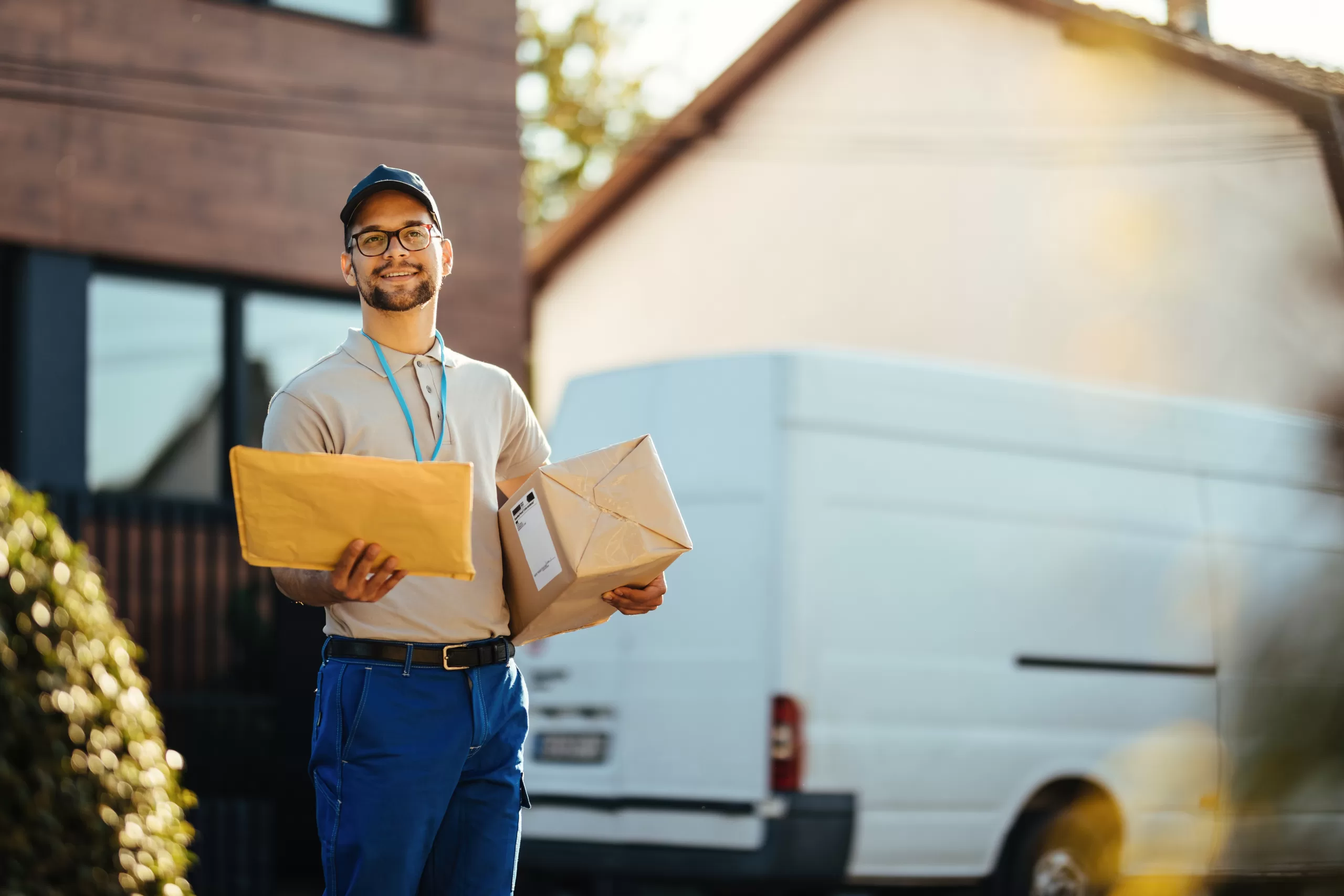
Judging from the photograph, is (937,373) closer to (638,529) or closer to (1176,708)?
(1176,708)

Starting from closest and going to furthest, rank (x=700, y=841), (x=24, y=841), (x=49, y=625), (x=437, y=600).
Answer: (x=24, y=841) < (x=49, y=625) < (x=437, y=600) < (x=700, y=841)

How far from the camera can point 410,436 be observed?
Result: 11.1ft

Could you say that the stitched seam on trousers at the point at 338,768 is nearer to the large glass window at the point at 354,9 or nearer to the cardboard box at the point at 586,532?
the cardboard box at the point at 586,532

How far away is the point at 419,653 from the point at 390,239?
80cm

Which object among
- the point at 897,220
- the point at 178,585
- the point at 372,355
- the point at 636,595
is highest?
the point at 897,220

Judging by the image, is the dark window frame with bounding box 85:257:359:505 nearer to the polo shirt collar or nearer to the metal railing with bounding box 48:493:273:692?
the metal railing with bounding box 48:493:273:692

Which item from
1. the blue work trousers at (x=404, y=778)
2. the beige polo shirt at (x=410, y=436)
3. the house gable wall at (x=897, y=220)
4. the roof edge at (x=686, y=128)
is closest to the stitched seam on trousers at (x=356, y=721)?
the blue work trousers at (x=404, y=778)

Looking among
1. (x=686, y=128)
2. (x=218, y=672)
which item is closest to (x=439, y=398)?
(x=218, y=672)

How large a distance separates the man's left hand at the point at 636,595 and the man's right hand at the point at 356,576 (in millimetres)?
573

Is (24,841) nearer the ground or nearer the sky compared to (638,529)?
nearer the ground

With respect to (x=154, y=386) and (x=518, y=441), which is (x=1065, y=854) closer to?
(x=518, y=441)

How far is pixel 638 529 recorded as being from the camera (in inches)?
135

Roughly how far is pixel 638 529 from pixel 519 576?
0.85 ft

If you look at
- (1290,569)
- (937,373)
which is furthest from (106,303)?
(1290,569)
